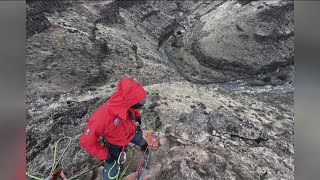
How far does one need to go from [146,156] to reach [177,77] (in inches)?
307

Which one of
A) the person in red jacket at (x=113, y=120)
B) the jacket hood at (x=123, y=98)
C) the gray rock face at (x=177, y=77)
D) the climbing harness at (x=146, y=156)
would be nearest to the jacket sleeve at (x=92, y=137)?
the person in red jacket at (x=113, y=120)

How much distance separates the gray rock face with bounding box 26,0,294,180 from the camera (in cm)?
705

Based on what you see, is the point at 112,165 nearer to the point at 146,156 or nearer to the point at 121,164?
the point at 121,164

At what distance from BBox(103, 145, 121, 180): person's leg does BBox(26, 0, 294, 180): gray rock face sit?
0.96 m

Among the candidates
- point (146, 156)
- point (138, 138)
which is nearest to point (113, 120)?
point (138, 138)

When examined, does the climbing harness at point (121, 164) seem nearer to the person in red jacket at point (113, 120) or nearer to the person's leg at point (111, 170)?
the person's leg at point (111, 170)

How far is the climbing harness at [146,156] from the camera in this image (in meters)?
6.20

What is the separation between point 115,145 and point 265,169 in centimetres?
331

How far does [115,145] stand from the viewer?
208 inches

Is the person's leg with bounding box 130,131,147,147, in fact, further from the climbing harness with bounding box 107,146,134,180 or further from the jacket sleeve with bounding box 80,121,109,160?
the jacket sleeve with bounding box 80,121,109,160

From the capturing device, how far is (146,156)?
6.55 metres

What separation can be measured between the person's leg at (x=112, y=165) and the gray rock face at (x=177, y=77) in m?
0.96

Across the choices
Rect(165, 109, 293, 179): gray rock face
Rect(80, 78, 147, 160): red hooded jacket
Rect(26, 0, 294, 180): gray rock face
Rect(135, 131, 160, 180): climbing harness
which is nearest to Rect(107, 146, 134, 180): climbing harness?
Rect(26, 0, 294, 180): gray rock face
